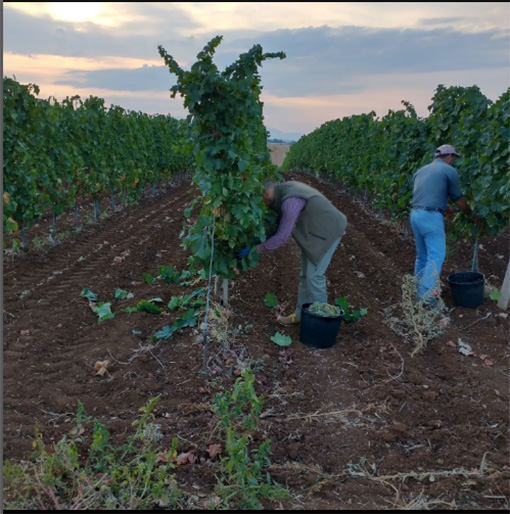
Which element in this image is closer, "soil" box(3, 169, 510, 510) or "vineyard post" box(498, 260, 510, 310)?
"soil" box(3, 169, 510, 510)

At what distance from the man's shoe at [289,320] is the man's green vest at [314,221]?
745 mm

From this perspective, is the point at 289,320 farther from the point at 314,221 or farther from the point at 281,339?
the point at 314,221

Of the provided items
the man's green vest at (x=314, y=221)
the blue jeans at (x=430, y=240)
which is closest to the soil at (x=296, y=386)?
the blue jeans at (x=430, y=240)

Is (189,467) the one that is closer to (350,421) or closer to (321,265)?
(350,421)

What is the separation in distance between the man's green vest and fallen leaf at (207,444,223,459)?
241 centimetres

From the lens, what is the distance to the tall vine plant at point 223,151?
15.9 feet

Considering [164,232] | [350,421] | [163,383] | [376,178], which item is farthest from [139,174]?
[350,421]

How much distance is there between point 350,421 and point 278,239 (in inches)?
74.7

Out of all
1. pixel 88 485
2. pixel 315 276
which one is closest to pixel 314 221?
pixel 315 276

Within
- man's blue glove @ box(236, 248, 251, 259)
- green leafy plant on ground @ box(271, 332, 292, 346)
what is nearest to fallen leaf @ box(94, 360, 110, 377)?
green leafy plant on ground @ box(271, 332, 292, 346)

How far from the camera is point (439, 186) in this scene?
242 inches

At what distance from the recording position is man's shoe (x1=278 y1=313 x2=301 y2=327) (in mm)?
5676

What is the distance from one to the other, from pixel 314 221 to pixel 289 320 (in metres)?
1.22

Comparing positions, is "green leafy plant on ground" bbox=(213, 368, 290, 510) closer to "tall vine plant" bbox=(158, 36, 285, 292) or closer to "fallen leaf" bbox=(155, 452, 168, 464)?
"fallen leaf" bbox=(155, 452, 168, 464)
